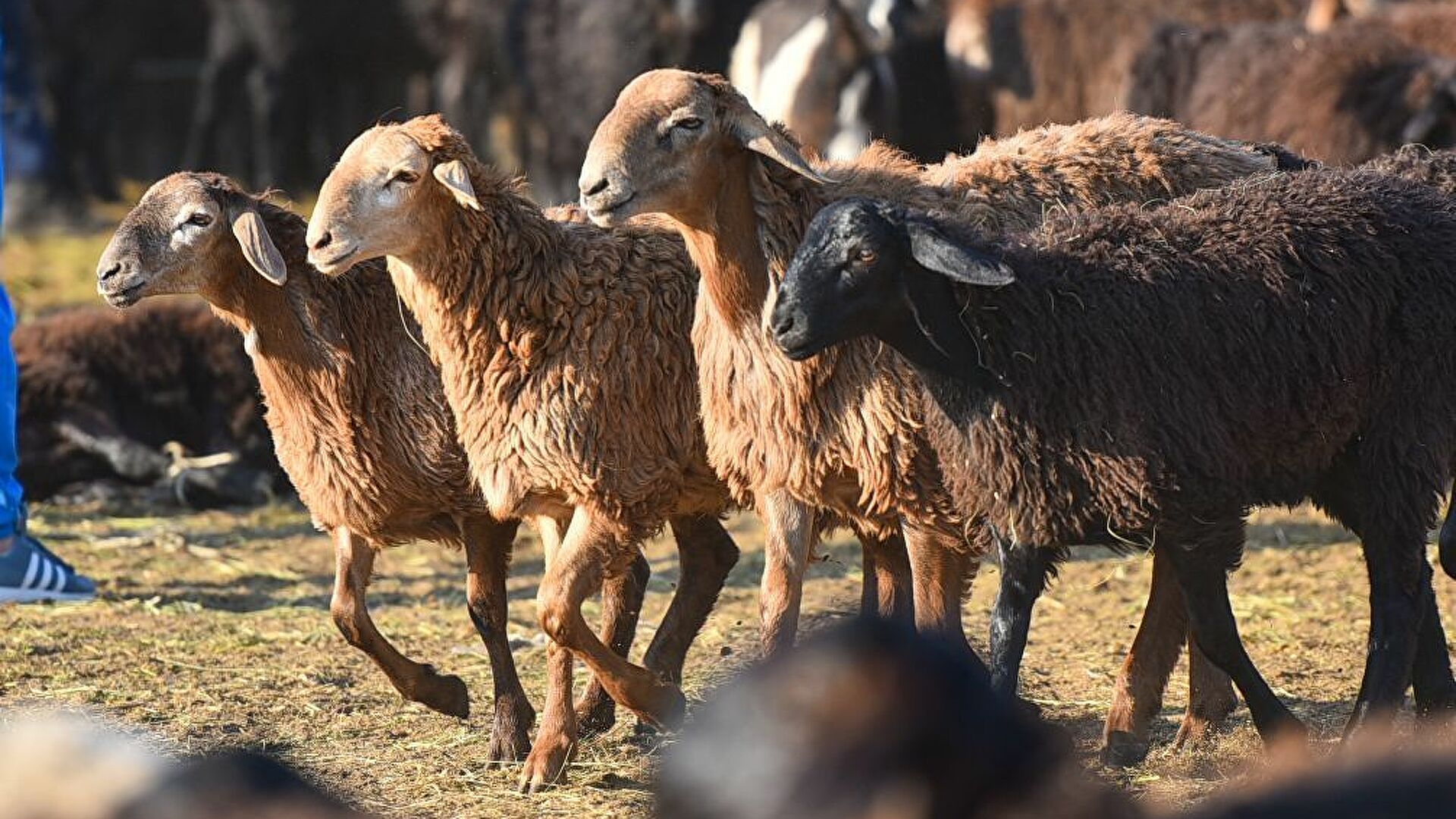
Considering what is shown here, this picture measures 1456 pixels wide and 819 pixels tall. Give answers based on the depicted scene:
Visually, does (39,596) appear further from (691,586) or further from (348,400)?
(691,586)

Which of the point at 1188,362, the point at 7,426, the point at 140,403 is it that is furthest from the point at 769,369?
the point at 140,403

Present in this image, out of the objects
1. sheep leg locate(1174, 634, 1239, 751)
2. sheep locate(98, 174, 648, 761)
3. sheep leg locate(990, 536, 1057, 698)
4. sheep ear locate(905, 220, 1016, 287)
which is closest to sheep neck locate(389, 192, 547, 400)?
sheep locate(98, 174, 648, 761)

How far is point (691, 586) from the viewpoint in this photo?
6.24m

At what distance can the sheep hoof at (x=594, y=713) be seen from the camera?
600 cm

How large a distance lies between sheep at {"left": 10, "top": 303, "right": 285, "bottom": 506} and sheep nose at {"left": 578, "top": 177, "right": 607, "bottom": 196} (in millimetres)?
4730

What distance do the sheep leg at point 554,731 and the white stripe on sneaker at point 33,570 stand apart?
2.22 metres

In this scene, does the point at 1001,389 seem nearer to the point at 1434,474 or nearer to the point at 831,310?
the point at 831,310

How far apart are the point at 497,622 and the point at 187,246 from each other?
135 centimetres

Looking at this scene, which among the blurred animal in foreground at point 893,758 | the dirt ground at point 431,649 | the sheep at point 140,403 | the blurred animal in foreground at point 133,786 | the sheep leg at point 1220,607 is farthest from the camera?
the sheep at point 140,403

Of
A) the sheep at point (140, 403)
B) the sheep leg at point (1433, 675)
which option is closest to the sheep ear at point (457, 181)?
the sheep leg at point (1433, 675)

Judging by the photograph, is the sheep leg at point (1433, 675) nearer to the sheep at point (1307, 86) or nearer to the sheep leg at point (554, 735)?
the sheep leg at point (554, 735)

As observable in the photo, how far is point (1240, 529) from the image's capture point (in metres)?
5.00

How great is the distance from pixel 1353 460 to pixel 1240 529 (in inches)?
14.3

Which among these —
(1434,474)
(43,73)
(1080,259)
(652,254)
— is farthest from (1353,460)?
(43,73)
